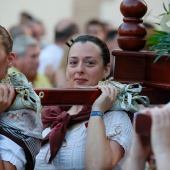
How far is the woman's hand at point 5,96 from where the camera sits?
3.58m

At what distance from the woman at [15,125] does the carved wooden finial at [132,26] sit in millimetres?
890

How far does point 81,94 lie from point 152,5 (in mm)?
9458

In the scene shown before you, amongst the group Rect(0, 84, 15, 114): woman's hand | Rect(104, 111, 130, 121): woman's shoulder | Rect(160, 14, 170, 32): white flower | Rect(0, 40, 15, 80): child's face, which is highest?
Rect(160, 14, 170, 32): white flower

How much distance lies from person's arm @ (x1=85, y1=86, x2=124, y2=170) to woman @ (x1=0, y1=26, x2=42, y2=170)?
29 cm

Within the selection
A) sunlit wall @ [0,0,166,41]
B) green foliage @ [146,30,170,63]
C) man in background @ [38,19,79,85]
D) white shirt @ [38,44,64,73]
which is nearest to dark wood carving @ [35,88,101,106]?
green foliage @ [146,30,170,63]

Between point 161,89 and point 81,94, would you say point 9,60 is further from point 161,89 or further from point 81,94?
point 161,89

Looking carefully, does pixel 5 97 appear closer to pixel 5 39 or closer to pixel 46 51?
pixel 5 39

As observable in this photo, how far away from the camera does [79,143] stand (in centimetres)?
417

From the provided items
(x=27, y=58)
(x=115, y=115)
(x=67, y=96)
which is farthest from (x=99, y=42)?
(x=27, y=58)

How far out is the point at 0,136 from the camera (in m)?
3.70

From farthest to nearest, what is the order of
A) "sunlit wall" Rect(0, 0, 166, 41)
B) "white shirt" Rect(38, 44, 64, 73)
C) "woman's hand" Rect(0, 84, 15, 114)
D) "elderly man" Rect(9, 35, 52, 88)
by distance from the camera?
"sunlit wall" Rect(0, 0, 166, 41)
"white shirt" Rect(38, 44, 64, 73)
"elderly man" Rect(9, 35, 52, 88)
"woman's hand" Rect(0, 84, 15, 114)

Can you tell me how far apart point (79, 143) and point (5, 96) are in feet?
2.46

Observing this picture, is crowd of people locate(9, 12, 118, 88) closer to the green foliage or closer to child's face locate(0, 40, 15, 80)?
the green foliage

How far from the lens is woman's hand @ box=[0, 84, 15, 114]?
3580mm
